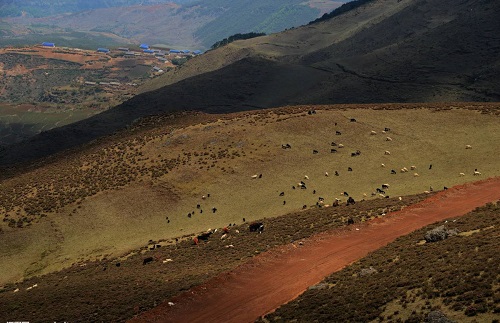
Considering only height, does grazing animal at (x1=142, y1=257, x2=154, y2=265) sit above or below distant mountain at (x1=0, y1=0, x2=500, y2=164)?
below

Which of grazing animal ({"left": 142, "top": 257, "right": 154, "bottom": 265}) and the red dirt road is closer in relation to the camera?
the red dirt road

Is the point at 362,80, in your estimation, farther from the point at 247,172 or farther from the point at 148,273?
the point at 148,273

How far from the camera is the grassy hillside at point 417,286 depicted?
24000 millimetres

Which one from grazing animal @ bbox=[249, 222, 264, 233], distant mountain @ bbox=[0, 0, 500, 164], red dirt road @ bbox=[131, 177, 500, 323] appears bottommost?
red dirt road @ bbox=[131, 177, 500, 323]

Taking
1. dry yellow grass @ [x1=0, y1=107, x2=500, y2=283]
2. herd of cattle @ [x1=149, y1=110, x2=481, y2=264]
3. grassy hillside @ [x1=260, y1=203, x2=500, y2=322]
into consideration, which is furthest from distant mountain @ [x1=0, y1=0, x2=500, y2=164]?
grassy hillside @ [x1=260, y1=203, x2=500, y2=322]

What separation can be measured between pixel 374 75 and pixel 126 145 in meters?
85.9

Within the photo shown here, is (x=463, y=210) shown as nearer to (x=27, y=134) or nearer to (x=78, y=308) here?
(x=78, y=308)

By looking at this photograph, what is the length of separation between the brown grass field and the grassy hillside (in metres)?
9.71

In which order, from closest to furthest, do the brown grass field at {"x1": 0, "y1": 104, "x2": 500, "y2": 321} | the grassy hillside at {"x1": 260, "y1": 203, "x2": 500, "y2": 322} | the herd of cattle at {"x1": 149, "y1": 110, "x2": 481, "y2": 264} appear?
1. the grassy hillside at {"x1": 260, "y1": 203, "x2": 500, "y2": 322}
2. the herd of cattle at {"x1": 149, "y1": 110, "x2": 481, "y2": 264}
3. the brown grass field at {"x1": 0, "y1": 104, "x2": 500, "y2": 321}

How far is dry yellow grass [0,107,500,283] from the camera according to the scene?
168 feet

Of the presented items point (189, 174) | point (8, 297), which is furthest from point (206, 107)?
point (8, 297)

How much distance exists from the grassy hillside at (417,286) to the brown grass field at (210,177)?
971 centimetres

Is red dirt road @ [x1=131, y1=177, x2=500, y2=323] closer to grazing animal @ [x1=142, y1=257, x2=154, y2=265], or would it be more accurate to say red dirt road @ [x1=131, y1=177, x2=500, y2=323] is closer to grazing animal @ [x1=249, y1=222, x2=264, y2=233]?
grazing animal @ [x1=249, y1=222, x2=264, y2=233]

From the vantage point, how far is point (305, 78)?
522 feet
